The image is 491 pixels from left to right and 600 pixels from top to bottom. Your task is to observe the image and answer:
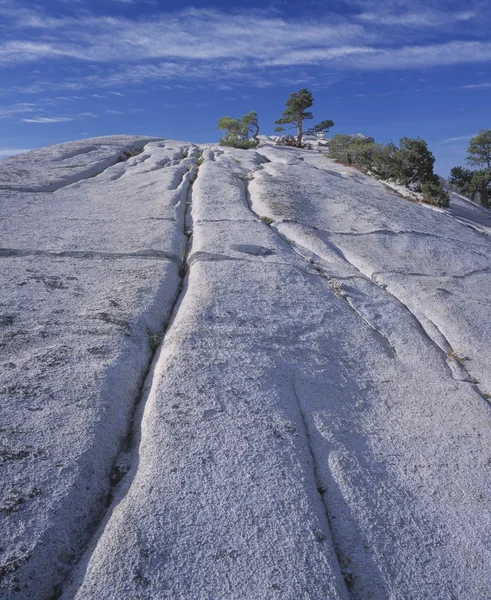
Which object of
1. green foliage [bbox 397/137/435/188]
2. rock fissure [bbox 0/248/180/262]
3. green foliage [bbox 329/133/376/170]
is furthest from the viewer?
green foliage [bbox 329/133/376/170]

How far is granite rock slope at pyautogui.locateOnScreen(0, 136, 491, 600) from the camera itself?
14.4 feet

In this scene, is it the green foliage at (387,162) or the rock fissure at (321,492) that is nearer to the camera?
the rock fissure at (321,492)

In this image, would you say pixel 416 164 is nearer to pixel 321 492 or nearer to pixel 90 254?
pixel 90 254

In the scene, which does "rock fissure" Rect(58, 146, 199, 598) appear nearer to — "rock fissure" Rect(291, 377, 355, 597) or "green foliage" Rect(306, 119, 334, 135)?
"rock fissure" Rect(291, 377, 355, 597)

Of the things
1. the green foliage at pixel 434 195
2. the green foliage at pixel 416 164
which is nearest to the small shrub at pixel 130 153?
the green foliage at pixel 416 164

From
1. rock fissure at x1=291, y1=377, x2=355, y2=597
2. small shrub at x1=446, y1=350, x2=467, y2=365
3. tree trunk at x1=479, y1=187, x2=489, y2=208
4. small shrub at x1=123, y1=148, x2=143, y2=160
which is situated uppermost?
small shrub at x1=446, y1=350, x2=467, y2=365

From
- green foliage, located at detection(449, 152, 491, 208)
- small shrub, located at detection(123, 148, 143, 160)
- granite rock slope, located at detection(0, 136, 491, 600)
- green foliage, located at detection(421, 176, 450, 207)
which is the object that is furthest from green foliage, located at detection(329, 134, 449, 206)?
green foliage, located at detection(449, 152, 491, 208)

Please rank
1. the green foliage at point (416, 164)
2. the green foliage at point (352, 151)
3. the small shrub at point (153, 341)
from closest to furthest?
the small shrub at point (153, 341), the green foliage at point (416, 164), the green foliage at point (352, 151)

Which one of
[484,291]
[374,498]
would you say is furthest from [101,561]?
[484,291]

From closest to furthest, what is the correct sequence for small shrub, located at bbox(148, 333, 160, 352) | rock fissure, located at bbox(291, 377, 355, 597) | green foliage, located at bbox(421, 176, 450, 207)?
rock fissure, located at bbox(291, 377, 355, 597) → small shrub, located at bbox(148, 333, 160, 352) → green foliage, located at bbox(421, 176, 450, 207)

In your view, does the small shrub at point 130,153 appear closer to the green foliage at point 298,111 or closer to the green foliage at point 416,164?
the green foliage at point 416,164

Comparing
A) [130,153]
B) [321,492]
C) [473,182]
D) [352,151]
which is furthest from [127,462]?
[473,182]

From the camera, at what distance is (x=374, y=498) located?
5340 millimetres

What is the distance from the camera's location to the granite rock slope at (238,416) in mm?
4398
